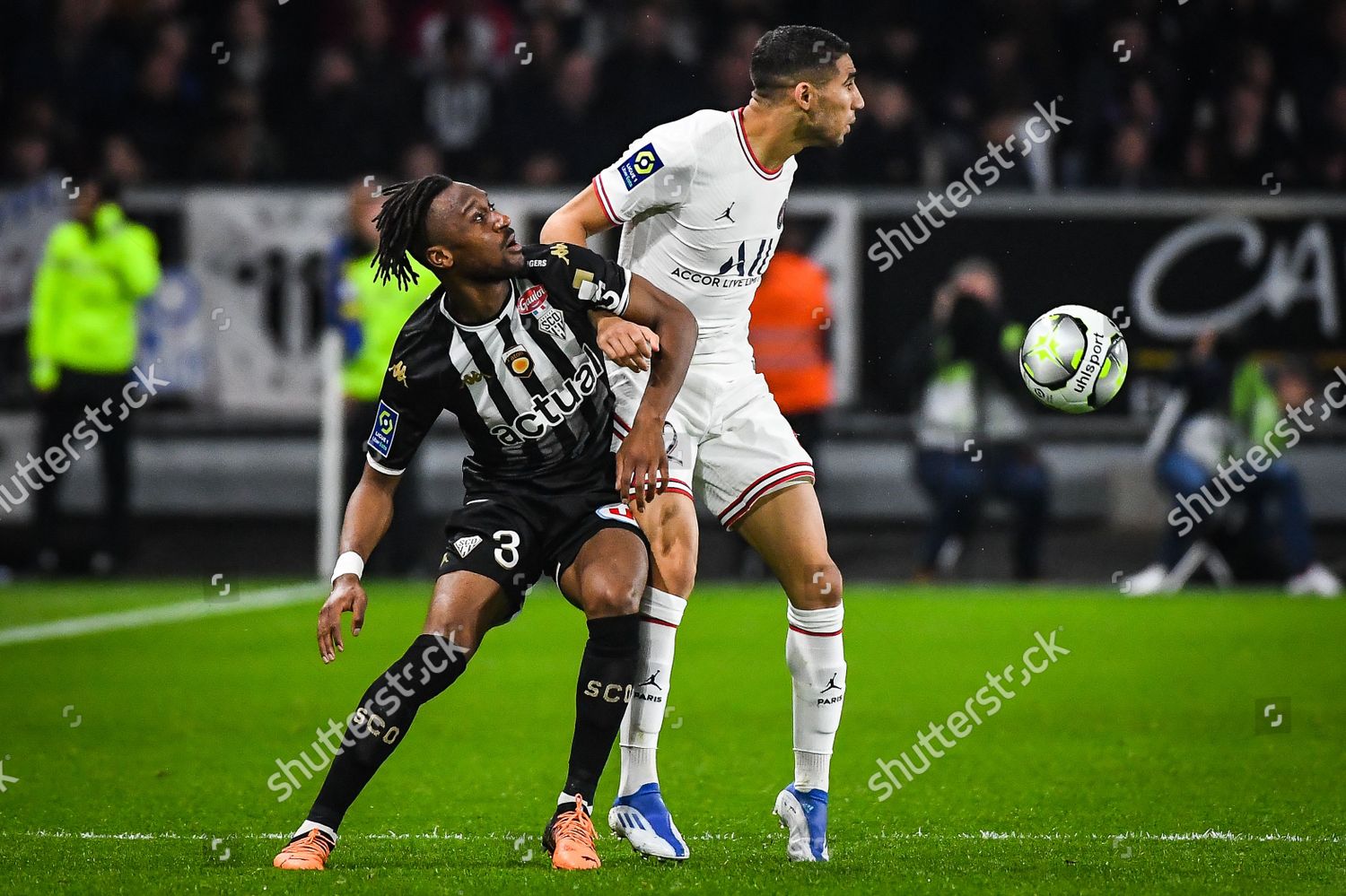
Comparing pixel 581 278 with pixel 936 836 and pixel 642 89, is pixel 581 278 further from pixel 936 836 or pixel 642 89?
pixel 642 89

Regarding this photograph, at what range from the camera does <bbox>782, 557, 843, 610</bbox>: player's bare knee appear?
4883 millimetres

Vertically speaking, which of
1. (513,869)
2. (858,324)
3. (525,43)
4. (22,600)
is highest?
(525,43)

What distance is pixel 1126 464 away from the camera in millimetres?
13656

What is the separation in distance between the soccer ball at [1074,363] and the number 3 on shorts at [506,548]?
1616mm

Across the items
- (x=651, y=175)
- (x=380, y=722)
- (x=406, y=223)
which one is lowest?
(x=380, y=722)

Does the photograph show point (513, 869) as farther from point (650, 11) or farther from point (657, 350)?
point (650, 11)

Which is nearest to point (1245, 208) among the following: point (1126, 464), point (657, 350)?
point (1126, 464)

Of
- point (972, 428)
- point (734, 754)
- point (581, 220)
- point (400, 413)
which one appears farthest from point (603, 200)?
point (972, 428)

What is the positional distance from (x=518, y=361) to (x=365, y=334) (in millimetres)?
7109

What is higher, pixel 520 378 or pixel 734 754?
pixel 520 378

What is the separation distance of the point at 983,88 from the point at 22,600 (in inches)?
334

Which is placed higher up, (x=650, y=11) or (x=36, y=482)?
(x=650, y=11)

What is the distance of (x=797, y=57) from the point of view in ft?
16.4

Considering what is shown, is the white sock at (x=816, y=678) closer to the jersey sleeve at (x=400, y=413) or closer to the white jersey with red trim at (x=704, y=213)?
the white jersey with red trim at (x=704, y=213)
